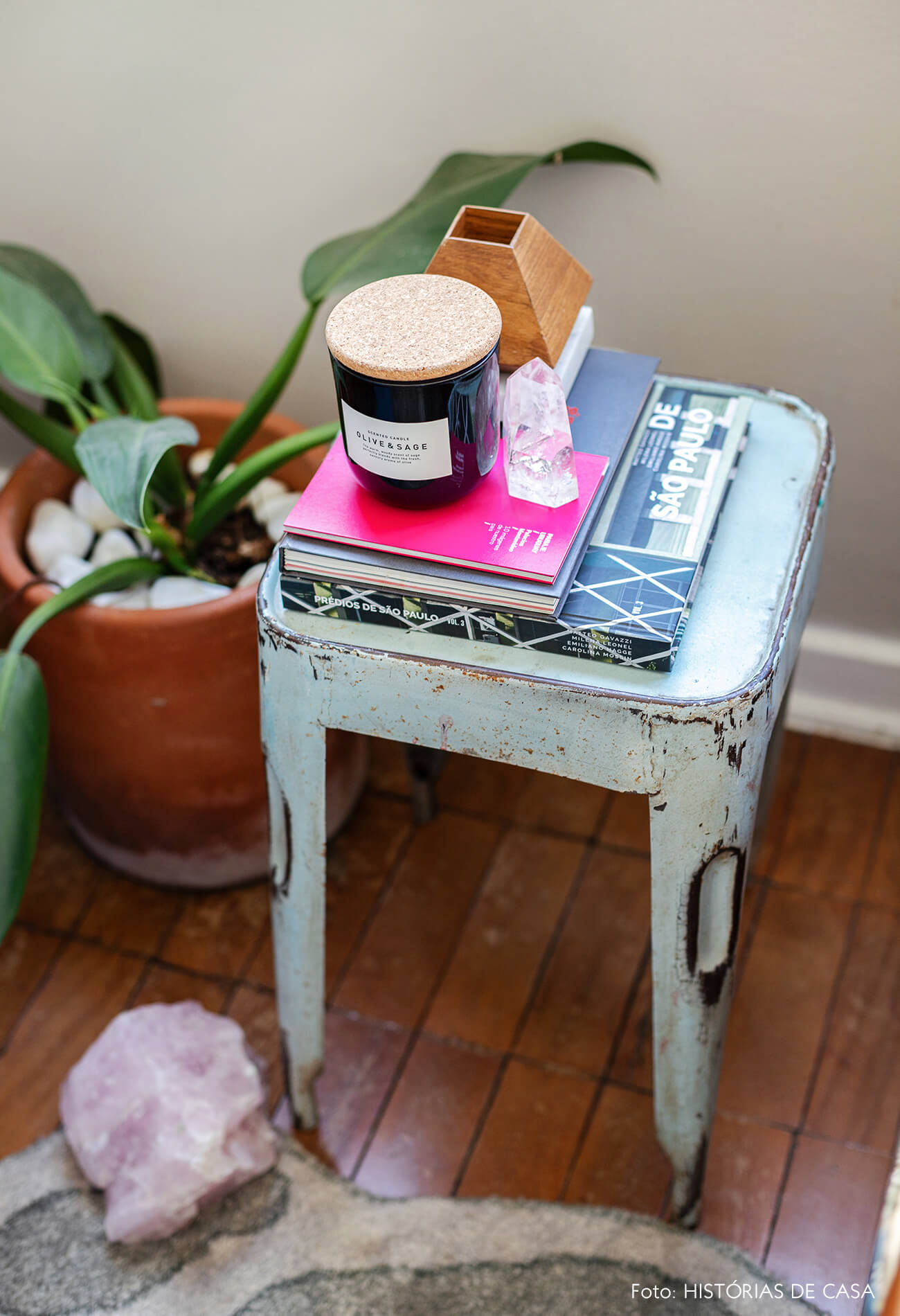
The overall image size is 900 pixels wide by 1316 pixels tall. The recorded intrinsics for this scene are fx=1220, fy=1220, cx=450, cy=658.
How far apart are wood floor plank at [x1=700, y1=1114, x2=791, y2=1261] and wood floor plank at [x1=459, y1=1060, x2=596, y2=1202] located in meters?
0.12

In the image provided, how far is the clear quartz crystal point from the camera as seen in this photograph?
74cm

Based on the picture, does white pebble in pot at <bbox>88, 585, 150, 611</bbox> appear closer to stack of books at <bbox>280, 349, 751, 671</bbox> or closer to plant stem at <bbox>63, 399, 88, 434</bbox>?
plant stem at <bbox>63, 399, 88, 434</bbox>

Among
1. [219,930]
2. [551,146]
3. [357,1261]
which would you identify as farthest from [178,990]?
[551,146]

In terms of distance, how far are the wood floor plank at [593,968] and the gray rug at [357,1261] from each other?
0.16 meters

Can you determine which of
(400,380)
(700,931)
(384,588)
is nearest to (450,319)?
(400,380)

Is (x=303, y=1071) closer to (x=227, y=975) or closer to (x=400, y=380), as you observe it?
(x=227, y=975)

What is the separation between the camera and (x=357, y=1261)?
1.01 m

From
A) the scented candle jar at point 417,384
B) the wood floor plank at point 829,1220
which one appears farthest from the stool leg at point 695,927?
the scented candle jar at point 417,384

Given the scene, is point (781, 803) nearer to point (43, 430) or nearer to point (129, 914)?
point (129, 914)

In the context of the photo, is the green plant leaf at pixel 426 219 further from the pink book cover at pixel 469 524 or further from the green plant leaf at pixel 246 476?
the pink book cover at pixel 469 524

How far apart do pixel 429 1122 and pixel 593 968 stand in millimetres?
224

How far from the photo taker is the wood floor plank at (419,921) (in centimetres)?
119

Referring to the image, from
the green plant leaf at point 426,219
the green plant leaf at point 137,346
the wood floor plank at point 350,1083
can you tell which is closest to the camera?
the green plant leaf at point 426,219

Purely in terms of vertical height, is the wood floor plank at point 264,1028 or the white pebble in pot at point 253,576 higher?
the white pebble in pot at point 253,576
